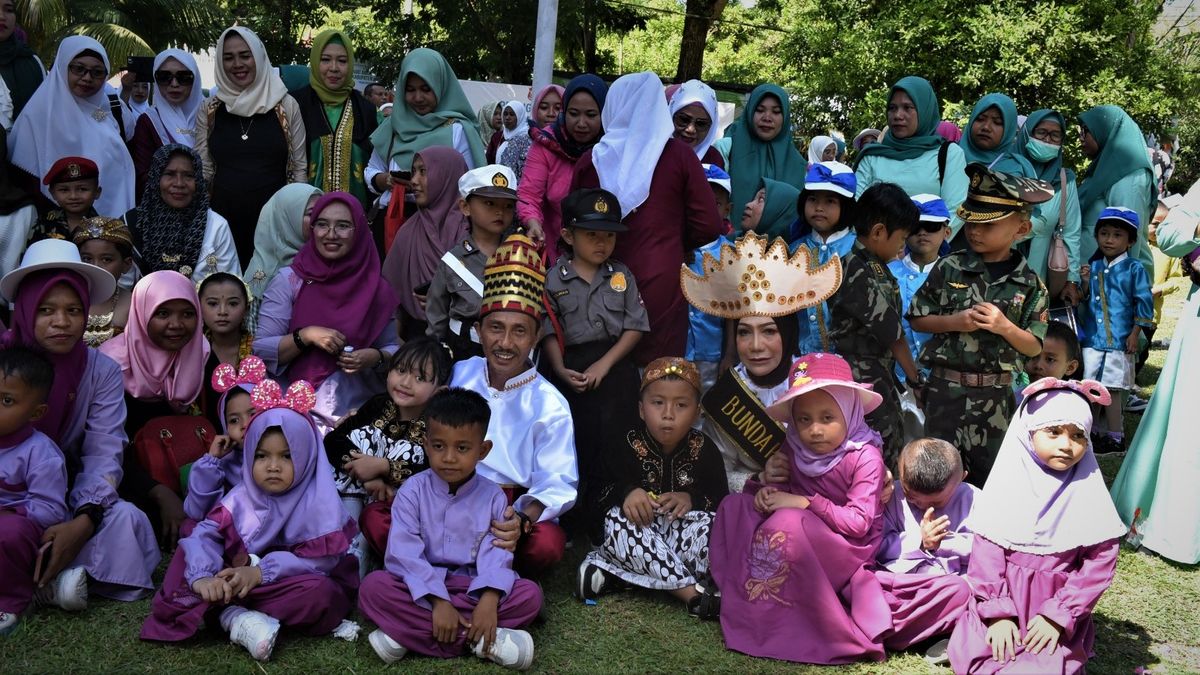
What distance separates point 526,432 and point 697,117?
2.34 meters

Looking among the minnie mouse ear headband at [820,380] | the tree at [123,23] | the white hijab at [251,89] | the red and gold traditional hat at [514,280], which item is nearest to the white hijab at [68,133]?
the white hijab at [251,89]

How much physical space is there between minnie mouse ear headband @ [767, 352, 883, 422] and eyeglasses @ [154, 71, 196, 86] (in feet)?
13.7

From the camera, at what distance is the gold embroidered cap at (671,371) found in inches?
160

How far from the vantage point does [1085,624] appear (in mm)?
3373

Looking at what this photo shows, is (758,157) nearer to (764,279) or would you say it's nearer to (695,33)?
(764,279)

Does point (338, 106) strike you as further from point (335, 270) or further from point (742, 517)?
point (742, 517)

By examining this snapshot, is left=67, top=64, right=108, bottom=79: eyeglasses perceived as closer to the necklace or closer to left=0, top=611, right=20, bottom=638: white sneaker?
the necklace

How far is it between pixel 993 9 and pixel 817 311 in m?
8.62

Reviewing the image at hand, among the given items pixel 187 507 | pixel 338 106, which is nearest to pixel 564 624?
pixel 187 507

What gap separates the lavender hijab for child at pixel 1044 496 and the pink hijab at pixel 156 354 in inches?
128

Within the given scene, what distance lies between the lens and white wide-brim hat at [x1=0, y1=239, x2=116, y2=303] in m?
3.96

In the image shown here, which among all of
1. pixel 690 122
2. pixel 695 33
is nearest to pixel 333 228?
pixel 690 122

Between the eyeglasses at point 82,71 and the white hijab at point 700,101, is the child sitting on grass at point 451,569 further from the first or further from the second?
the eyeglasses at point 82,71

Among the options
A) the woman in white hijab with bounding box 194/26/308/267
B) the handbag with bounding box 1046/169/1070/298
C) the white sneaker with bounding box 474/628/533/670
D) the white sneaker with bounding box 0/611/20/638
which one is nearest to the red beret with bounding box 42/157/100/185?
the woman in white hijab with bounding box 194/26/308/267
